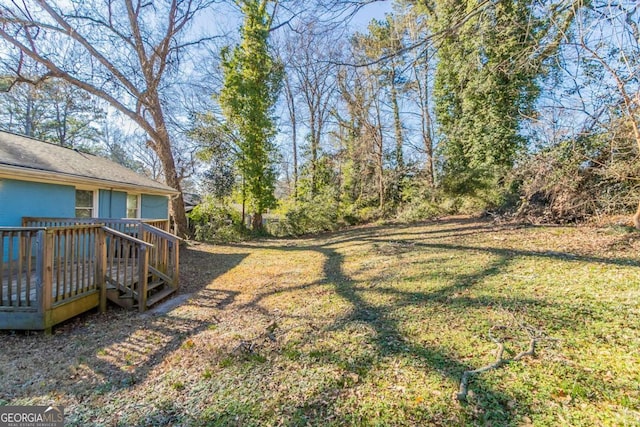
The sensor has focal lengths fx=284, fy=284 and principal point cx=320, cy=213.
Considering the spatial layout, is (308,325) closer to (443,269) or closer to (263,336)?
(263,336)

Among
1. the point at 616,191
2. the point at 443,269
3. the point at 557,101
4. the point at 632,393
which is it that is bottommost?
the point at 632,393

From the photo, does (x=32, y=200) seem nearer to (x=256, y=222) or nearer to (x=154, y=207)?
(x=154, y=207)

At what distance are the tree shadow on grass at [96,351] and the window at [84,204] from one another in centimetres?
482

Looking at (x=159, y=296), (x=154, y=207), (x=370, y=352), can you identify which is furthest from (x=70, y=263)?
(x=154, y=207)

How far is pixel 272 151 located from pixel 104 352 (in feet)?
43.4

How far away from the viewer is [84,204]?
815cm

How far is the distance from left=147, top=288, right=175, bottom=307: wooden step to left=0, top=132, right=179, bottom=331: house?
0.02 metres

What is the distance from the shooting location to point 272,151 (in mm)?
15578

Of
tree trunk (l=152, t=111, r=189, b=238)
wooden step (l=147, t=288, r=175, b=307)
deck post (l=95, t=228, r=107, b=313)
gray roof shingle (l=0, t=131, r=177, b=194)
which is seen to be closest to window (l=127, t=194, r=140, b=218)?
gray roof shingle (l=0, t=131, r=177, b=194)

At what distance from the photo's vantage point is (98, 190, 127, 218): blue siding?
336 inches

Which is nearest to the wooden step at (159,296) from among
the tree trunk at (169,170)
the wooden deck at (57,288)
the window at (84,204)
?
the wooden deck at (57,288)

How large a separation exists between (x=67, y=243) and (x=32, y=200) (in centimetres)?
375

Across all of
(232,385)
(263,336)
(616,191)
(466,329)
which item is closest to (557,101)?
(616,191)

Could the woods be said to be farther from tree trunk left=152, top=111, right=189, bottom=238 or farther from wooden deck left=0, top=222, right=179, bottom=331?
wooden deck left=0, top=222, right=179, bottom=331
